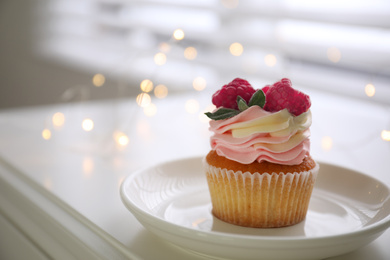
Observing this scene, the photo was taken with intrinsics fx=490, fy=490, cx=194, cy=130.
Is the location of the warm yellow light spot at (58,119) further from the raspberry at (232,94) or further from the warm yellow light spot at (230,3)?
the warm yellow light spot at (230,3)

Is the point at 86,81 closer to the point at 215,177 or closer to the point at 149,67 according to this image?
the point at 149,67

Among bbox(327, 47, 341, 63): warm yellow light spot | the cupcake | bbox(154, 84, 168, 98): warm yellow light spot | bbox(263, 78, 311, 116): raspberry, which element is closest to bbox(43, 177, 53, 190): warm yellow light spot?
the cupcake

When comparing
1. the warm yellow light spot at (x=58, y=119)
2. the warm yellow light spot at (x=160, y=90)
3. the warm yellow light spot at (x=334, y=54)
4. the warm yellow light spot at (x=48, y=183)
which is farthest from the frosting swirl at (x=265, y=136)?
the warm yellow light spot at (x=160, y=90)

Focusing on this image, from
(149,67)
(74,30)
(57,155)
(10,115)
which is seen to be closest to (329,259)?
(57,155)

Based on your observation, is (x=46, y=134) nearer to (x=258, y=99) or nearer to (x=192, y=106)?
(x=192, y=106)

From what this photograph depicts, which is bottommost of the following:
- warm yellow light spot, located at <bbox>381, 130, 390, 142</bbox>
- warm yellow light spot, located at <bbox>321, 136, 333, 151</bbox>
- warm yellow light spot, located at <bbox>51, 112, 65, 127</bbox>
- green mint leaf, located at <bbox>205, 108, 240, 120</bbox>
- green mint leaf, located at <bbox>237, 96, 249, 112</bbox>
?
warm yellow light spot, located at <bbox>51, 112, 65, 127</bbox>

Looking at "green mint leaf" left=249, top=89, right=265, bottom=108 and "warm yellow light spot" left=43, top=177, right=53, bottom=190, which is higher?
"green mint leaf" left=249, top=89, right=265, bottom=108

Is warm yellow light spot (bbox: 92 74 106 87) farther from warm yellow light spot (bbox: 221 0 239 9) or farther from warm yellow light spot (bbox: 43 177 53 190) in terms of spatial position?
warm yellow light spot (bbox: 43 177 53 190)
